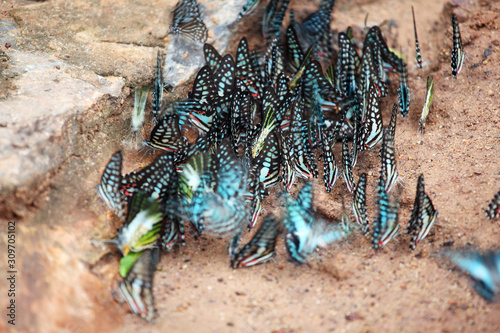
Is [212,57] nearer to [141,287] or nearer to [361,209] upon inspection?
[361,209]

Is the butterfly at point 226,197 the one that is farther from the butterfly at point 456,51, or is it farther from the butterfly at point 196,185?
the butterfly at point 456,51

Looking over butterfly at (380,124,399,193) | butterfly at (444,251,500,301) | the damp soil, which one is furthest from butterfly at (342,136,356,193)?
butterfly at (444,251,500,301)

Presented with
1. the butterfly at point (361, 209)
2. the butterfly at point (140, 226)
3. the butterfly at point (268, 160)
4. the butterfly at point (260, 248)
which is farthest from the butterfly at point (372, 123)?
the butterfly at point (140, 226)

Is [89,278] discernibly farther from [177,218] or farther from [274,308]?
[274,308]

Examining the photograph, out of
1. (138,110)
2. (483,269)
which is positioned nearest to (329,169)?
(483,269)

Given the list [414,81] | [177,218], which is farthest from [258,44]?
[177,218]

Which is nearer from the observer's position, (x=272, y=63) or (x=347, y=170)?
(x=347, y=170)
